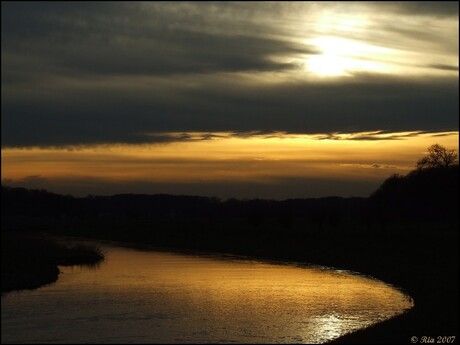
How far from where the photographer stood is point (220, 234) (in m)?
115

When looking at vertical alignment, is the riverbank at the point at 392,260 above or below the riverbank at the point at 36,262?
below

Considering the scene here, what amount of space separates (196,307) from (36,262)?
85.9 feet

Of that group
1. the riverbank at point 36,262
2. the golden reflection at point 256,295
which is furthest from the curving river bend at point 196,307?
the riverbank at point 36,262

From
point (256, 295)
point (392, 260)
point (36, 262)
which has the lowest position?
point (392, 260)

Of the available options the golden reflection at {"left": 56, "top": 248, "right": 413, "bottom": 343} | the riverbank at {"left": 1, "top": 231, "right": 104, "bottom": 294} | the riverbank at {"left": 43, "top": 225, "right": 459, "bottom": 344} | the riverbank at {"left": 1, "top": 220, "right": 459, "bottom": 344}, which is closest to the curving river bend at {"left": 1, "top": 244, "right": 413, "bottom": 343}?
the golden reflection at {"left": 56, "top": 248, "right": 413, "bottom": 343}

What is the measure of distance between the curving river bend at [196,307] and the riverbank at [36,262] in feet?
4.39

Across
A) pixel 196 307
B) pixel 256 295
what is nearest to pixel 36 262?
pixel 256 295

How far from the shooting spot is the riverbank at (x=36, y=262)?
1805 inches

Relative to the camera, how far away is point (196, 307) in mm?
37969

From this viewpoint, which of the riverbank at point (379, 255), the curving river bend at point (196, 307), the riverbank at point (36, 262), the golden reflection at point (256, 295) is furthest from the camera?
the riverbank at point (36, 262)

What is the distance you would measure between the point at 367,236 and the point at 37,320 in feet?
215

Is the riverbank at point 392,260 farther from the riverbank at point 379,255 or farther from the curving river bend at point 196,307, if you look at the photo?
the curving river bend at point 196,307

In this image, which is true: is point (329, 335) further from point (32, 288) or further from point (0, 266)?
point (0, 266)

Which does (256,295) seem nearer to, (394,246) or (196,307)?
(196,307)
